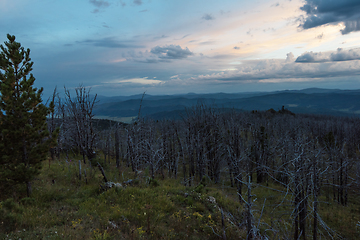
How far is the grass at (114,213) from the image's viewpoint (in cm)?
730

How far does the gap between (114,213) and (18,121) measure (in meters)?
6.67

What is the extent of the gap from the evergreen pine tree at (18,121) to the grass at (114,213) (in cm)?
150

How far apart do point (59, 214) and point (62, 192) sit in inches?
105

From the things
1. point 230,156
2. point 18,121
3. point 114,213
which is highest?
point 18,121

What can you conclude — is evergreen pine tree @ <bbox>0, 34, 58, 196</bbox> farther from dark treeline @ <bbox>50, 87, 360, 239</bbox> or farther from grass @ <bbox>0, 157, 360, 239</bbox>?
dark treeline @ <bbox>50, 87, 360, 239</bbox>

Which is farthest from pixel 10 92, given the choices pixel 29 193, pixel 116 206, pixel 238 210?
pixel 238 210

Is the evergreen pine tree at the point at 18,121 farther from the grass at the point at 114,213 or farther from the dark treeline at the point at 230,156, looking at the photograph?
the dark treeline at the point at 230,156

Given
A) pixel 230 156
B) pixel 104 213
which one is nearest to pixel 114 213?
pixel 104 213

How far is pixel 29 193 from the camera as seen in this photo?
9867 millimetres

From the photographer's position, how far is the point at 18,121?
905 centimetres

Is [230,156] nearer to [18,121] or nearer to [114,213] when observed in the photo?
[114,213]

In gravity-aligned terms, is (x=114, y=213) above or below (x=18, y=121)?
below

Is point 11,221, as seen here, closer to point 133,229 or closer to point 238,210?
point 133,229

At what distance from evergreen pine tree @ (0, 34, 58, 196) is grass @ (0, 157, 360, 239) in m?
1.50
